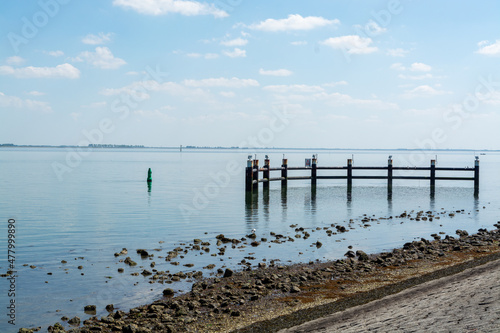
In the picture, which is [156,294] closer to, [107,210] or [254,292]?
[254,292]

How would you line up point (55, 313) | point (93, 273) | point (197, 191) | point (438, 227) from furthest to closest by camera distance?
1. point (197, 191)
2. point (438, 227)
3. point (93, 273)
4. point (55, 313)

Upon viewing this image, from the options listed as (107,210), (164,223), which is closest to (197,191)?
(107,210)

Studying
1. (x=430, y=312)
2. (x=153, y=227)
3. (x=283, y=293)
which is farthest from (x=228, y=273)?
(x=153, y=227)

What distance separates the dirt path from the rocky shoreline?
651 millimetres

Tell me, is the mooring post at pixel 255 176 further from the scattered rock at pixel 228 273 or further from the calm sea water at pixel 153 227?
the scattered rock at pixel 228 273

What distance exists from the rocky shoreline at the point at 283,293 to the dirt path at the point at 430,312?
0.65m

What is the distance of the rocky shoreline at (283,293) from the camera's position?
401 inches

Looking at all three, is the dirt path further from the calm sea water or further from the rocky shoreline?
the calm sea water

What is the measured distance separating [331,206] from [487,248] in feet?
49.4

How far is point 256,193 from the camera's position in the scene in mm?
39750

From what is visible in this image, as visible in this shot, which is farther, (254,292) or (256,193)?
(256,193)

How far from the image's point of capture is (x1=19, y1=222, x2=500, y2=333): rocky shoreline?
33.4ft

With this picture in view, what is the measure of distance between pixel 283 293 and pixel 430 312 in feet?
13.3

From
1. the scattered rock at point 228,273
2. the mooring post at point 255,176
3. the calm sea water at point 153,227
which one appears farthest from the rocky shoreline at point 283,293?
the mooring post at point 255,176
